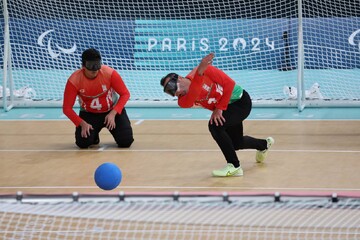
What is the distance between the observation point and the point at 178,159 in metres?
11.0

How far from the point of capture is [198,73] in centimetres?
906

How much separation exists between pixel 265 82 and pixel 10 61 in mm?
4878

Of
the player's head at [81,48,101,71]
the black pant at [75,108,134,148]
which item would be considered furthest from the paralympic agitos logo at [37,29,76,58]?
the player's head at [81,48,101,71]

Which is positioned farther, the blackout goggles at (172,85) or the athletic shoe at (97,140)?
the athletic shoe at (97,140)

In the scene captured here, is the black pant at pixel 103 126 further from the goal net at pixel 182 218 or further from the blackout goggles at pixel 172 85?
the goal net at pixel 182 218

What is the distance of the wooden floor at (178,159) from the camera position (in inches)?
372

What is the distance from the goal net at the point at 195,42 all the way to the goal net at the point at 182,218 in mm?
9381

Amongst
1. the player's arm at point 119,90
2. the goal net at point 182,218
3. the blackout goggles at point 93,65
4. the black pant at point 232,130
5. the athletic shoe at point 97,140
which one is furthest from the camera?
the athletic shoe at point 97,140

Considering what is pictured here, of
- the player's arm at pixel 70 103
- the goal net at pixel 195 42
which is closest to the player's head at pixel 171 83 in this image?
the player's arm at pixel 70 103

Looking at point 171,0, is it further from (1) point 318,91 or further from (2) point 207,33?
(1) point 318,91

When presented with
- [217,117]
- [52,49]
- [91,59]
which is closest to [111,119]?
[91,59]

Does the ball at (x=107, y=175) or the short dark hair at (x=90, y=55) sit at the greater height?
the short dark hair at (x=90, y=55)

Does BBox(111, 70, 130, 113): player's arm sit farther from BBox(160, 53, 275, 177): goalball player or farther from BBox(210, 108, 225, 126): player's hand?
BBox(210, 108, 225, 126): player's hand

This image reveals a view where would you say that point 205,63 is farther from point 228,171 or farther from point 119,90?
point 119,90
